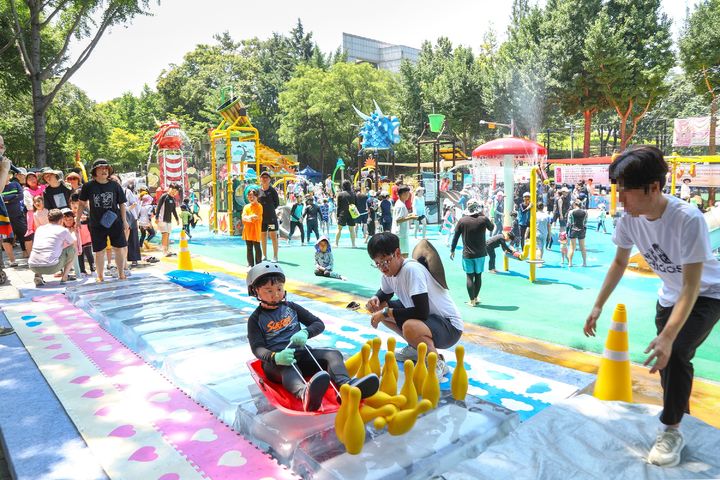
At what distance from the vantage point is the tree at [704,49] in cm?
2812

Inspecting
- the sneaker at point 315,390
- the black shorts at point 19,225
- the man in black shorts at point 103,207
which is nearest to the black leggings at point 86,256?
the man in black shorts at point 103,207

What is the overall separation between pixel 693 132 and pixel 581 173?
6.58 metres

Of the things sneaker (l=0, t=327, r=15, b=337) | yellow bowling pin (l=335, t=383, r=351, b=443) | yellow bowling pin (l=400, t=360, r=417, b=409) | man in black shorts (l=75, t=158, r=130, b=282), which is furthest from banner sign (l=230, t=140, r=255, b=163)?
yellow bowling pin (l=335, t=383, r=351, b=443)

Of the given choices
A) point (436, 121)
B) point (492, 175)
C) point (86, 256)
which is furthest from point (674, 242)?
point (436, 121)

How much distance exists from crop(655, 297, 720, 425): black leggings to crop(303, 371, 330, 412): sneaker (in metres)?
1.95

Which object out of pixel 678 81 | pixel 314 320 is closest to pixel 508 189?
pixel 314 320

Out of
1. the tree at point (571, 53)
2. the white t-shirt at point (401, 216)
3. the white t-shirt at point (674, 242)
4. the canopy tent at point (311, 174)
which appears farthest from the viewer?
the canopy tent at point (311, 174)

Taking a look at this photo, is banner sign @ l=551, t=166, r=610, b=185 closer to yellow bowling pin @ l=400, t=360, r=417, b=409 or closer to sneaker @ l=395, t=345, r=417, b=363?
sneaker @ l=395, t=345, r=417, b=363

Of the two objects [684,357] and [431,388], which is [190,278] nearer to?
[431,388]

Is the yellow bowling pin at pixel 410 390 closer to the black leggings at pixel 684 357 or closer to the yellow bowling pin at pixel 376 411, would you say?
the yellow bowling pin at pixel 376 411

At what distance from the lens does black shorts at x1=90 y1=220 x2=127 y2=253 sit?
8.30 metres

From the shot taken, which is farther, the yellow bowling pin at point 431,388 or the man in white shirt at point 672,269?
the yellow bowling pin at point 431,388

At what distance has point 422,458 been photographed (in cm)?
302

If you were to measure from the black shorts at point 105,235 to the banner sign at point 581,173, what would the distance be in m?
20.8
